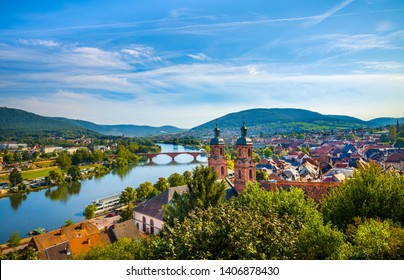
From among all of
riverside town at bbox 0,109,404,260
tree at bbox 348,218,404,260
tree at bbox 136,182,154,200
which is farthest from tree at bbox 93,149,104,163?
tree at bbox 348,218,404,260

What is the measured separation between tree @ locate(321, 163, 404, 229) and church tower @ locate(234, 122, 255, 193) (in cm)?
578

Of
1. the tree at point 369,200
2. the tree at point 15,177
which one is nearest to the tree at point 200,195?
the tree at point 369,200

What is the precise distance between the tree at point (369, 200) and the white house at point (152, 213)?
6084 mm

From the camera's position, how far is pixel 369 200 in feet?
19.3

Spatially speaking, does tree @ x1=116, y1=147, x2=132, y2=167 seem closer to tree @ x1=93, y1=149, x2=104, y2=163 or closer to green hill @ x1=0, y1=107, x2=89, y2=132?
tree @ x1=93, y1=149, x2=104, y2=163

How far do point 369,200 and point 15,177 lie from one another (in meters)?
23.0

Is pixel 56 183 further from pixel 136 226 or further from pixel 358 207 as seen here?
pixel 358 207

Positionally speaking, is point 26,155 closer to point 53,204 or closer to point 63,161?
point 53,204

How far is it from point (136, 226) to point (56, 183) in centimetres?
1725

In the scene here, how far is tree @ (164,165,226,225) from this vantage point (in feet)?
18.9

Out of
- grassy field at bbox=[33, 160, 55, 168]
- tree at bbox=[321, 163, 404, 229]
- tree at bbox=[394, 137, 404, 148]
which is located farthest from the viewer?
tree at bbox=[394, 137, 404, 148]

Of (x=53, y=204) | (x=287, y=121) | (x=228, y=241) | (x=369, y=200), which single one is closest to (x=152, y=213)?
(x=369, y=200)
